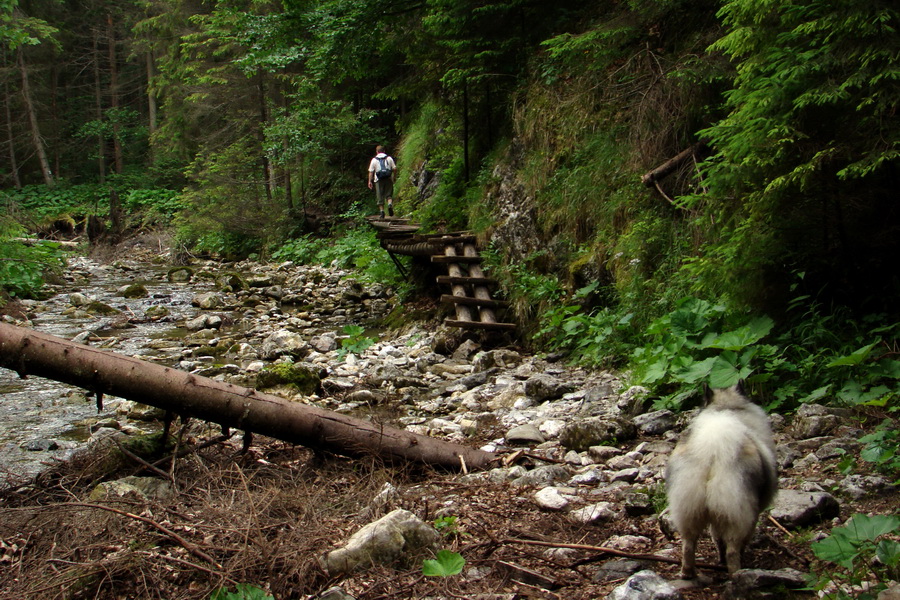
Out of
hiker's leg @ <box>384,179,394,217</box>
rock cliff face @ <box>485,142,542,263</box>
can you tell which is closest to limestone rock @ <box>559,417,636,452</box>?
rock cliff face @ <box>485,142,542,263</box>

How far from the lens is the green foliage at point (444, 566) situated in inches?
98.7

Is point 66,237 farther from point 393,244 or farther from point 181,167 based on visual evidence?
point 393,244

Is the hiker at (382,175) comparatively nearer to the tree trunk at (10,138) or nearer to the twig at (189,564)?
the twig at (189,564)

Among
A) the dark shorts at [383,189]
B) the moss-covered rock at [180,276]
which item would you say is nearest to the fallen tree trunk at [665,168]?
the dark shorts at [383,189]

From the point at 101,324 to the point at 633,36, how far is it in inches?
396

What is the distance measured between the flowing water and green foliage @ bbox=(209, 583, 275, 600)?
2.73m

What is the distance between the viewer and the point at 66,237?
2658 centimetres

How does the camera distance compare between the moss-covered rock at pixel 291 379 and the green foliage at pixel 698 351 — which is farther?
the moss-covered rock at pixel 291 379

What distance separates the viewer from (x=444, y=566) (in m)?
2.54

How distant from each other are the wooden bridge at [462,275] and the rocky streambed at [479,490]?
0.49 meters

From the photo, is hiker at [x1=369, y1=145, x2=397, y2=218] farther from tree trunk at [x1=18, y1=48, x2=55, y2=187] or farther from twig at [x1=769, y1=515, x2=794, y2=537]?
tree trunk at [x1=18, y1=48, x2=55, y2=187]

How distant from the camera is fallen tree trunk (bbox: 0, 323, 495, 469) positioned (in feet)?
14.3

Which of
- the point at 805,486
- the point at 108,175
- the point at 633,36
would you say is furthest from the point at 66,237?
the point at 805,486

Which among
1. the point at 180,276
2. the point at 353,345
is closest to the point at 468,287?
the point at 353,345
